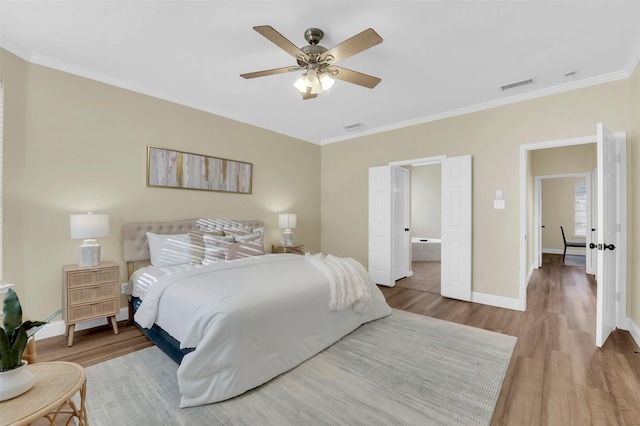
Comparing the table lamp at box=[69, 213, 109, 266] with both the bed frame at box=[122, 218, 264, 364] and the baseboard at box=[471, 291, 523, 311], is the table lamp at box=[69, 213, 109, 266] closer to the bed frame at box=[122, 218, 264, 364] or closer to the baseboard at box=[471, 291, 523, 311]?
the bed frame at box=[122, 218, 264, 364]

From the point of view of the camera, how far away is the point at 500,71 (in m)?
3.11

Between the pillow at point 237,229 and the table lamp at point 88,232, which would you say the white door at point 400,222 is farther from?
the table lamp at point 88,232

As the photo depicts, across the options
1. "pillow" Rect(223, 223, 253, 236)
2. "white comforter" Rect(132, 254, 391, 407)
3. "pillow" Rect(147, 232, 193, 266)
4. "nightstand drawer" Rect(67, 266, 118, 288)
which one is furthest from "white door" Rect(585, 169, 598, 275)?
"nightstand drawer" Rect(67, 266, 118, 288)

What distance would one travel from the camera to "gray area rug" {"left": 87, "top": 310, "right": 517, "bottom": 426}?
1.79 metres

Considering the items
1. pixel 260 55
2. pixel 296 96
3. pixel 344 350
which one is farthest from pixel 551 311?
pixel 260 55

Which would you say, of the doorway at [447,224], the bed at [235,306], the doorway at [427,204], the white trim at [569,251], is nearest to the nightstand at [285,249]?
the bed at [235,306]

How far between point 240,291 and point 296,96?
2.70 m

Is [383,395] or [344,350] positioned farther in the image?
[344,350]

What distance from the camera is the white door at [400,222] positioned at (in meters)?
5.16

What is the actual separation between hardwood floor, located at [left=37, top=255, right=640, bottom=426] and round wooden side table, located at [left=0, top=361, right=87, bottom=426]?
1.31m

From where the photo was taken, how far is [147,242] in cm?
347

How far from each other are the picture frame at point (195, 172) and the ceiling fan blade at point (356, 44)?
2.65 m

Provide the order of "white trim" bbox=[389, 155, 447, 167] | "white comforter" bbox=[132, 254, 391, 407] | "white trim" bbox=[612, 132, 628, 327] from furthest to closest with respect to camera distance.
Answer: "white trim" bbox=[389, 155, 447, 167] → "white trim" bbox=[612, 132, 628, 327] → "white comforter" bbox=[132, 254, 391, 407]

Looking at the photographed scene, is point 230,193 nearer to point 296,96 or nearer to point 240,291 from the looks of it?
point 296,96
